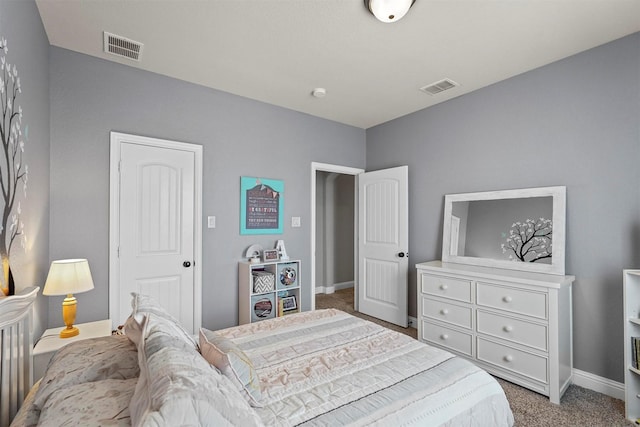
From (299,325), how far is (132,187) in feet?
6.48

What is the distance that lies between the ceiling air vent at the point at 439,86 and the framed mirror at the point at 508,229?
3.68ft

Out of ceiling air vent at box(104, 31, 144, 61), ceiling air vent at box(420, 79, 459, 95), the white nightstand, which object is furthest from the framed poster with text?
ceiling air vent at box(420, 79, 459, 95)

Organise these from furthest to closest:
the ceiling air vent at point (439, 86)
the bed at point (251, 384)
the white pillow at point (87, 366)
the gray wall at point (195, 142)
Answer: the ceiling air vent at point (439, 86) < the gray wall at point (195, 142) < the white pillow at point (87, 366) < the bed at point (251, 384)

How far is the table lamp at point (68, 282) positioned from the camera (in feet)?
6.12

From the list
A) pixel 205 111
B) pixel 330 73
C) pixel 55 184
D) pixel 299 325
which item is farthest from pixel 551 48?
pixel 55 184

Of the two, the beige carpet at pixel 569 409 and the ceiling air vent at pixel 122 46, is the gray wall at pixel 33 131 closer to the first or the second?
the ceiling air vent at pixel 122 46

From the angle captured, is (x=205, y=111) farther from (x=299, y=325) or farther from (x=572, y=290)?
(x=572, y=290)

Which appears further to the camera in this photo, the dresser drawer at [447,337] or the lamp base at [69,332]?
the dresser drawer at [447,337]

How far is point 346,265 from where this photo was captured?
19.4ft

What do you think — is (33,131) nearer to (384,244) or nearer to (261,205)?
(261,205)

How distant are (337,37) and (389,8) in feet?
1.64

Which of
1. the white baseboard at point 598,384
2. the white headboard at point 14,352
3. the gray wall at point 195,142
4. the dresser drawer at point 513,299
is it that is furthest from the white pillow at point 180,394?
the white baseboard at point 598,384

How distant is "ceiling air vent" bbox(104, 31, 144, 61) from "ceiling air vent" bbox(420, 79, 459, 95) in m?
2.63

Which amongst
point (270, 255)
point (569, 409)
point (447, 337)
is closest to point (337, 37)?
point (270, 255)
